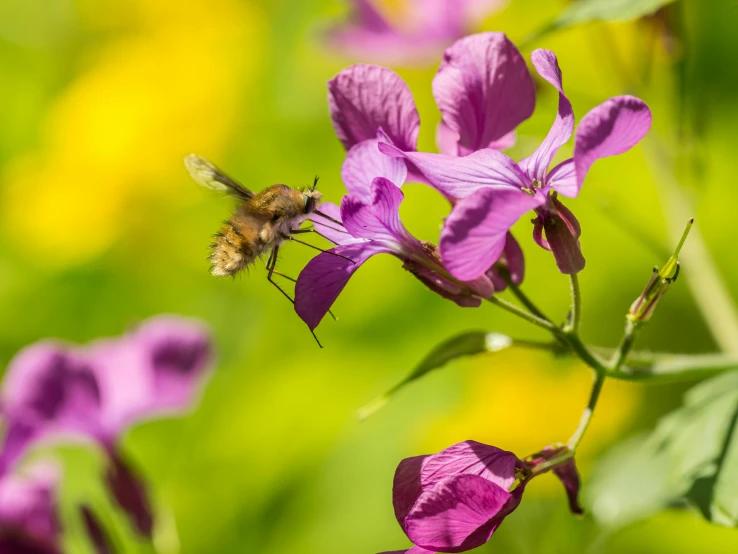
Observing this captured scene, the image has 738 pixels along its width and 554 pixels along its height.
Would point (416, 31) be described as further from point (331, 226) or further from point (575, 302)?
point (575, 302)

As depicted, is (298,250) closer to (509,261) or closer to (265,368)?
(265,368)

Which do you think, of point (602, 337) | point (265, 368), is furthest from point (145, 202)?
point (602, 337)

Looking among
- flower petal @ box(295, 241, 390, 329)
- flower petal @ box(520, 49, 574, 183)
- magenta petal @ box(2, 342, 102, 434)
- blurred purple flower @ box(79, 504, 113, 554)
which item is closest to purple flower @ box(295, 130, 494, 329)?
flower petal @ box(295, 241, 390, 329)

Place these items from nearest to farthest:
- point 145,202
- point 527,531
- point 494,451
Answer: point 494,451, point 527,531, point 145,202

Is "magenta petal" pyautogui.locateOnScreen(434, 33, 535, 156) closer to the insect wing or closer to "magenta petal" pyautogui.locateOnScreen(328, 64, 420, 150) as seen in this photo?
"magenta petal" pyautogui.locateOnScreen(328, 64, 420, 150)

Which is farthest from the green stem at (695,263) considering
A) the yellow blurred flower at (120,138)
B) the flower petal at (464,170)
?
the yellow blurred flower at (120,138)

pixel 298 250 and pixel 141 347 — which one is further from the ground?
pixel 141 347
